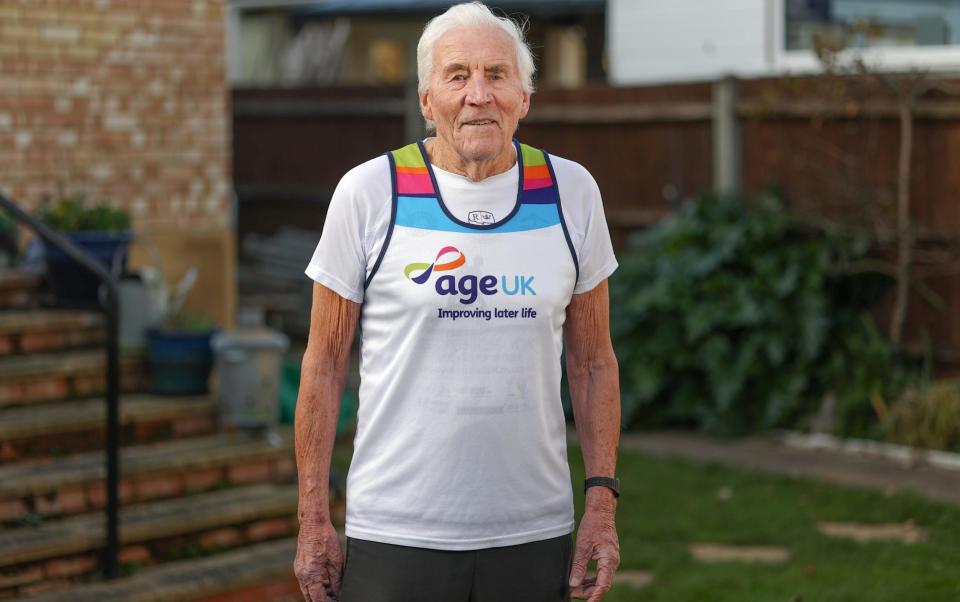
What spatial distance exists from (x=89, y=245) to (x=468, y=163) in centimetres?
463

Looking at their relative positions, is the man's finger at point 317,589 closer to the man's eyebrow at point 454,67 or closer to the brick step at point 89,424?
the man's eyebrow at point 454,67

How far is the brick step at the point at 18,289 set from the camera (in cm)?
747

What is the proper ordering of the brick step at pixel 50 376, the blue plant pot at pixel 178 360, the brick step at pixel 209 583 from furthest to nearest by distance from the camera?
the blue plant pot at pixel 178 360 → the brick step at pixel 50 376 → the brick step at pixel 209 583

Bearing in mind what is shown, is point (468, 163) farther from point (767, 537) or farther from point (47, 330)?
point (47, 330)

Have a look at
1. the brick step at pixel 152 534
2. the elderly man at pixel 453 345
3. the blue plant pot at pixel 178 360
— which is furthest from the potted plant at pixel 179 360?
the elderly man at pixel 453 345

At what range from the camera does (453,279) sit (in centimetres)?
295

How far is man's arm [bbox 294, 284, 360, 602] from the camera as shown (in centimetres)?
309

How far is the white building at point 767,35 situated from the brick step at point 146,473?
4.64 meters

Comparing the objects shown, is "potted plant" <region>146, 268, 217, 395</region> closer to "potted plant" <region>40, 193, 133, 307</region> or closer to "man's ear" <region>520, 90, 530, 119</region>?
"potted plant" <region>40, 193, 133, 307</region>

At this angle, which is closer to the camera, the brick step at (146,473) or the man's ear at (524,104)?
the man's ear at (524,104)

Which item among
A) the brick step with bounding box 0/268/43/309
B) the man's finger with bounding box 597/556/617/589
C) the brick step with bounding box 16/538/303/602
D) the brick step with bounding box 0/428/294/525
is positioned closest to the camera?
the man's finger with bounding box 597/556/617/589

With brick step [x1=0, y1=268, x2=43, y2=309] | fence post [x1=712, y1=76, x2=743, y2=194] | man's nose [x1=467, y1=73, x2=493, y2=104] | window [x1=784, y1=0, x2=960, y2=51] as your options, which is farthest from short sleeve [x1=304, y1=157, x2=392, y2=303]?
fence post [x1=712, y1=76, x2=743, y2=194]

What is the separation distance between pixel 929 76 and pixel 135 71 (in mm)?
4909

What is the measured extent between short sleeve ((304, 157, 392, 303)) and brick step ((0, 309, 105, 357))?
446cm
